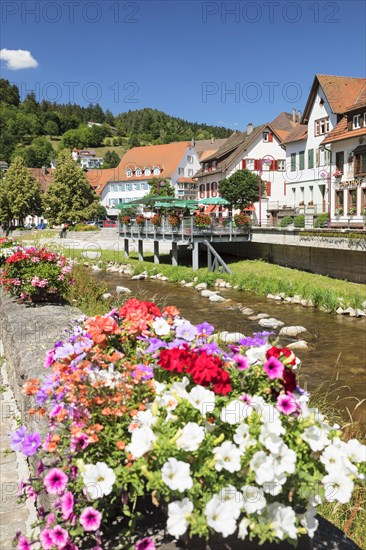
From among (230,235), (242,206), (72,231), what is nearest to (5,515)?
(230,235)

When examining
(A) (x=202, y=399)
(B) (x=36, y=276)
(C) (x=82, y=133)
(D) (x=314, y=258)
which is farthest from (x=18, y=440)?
(C) (x=82, y=133)

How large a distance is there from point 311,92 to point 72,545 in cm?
4166

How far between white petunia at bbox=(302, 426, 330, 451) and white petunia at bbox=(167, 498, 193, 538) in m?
0.65

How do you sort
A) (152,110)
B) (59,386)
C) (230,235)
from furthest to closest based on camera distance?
(152,110)
(230,235)
(59,386)

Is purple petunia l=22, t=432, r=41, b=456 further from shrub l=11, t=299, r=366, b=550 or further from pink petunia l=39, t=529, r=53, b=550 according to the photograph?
pink petunia l=39, t=529, r=53, b=550

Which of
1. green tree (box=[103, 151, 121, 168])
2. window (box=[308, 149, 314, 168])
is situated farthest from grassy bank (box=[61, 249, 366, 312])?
green tree (box=[103, 151, 121, 168])

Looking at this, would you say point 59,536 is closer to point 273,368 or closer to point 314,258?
point 273,368

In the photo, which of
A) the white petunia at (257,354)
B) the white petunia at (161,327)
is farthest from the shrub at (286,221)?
the white petunia at (257,354)

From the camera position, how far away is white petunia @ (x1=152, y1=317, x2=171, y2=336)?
3.30 metres

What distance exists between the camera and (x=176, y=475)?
2273 millimetres

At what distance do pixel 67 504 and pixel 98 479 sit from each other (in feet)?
0.79

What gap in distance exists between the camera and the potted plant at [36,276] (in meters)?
8.53

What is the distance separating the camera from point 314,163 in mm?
40469

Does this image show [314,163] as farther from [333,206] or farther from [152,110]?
[152,110]
